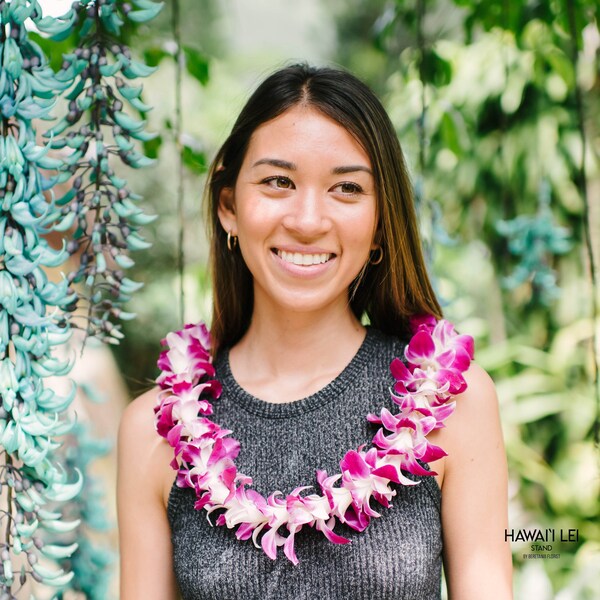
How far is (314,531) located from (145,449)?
1.14 feet

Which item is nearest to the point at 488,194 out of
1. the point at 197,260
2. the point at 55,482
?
the point at 197,260

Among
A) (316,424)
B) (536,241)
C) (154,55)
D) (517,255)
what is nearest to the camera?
(316,424)

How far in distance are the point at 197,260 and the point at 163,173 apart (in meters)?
0.36

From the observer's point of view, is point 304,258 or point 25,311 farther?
point 304,258

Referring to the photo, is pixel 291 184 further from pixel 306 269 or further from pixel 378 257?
pixel 378 257

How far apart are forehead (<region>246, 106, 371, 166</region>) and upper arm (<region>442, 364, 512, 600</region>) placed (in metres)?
0.43

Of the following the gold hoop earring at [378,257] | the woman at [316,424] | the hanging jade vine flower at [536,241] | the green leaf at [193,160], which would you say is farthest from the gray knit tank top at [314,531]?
the hanging jade vine flower at [536,241]

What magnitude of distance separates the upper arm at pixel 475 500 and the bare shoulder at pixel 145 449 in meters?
0.48

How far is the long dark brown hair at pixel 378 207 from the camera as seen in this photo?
4.79ft

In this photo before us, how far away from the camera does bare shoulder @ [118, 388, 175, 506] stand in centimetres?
156

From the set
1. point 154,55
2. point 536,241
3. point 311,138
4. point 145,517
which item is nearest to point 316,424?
point 145,517

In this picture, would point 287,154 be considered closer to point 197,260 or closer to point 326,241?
point 326,241

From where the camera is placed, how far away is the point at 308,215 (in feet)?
4.56

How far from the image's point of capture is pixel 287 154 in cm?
143
